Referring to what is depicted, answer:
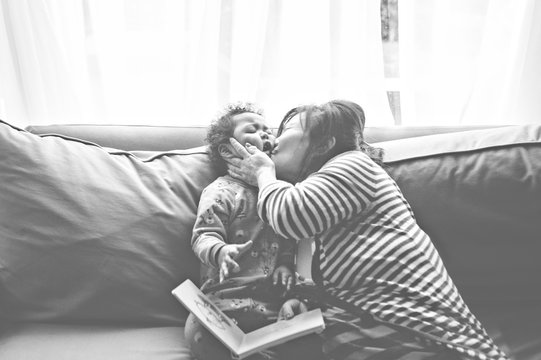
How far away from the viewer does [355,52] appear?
1.75 m

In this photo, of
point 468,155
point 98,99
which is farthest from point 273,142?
point 98,99

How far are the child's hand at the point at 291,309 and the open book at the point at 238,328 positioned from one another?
39mm

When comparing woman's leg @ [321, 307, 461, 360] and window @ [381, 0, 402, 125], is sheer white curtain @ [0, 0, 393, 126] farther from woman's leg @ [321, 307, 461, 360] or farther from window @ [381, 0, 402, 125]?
woman's leg @ [321, 307, 461, 360]

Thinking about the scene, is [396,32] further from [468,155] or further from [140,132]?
[140,132]

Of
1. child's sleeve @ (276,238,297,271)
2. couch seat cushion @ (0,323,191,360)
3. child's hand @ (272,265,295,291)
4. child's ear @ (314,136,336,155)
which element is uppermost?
child's ear @ (314,136,336,155)

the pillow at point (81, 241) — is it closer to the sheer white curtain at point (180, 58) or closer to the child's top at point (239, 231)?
the child's top at point (239, 231)

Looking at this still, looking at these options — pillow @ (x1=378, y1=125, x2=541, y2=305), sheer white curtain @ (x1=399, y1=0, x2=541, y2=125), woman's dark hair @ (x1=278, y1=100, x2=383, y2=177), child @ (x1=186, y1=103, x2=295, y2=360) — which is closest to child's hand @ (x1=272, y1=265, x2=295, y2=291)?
child @ (x1=186, y1=103, x2=295, y2=360)

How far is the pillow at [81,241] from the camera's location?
3.82ft

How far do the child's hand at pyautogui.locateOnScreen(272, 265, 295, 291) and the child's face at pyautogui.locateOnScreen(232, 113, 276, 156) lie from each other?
281 millimetres

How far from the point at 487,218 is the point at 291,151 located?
46cm

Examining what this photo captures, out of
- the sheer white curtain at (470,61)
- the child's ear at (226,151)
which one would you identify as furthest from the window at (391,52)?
the child's ear at (226,151)

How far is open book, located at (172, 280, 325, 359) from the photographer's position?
102 centimetres

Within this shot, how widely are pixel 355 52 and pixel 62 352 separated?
3.90ft

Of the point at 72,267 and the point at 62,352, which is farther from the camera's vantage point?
the point at 72,267
